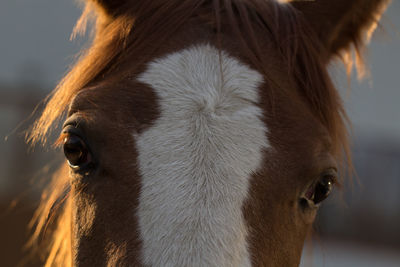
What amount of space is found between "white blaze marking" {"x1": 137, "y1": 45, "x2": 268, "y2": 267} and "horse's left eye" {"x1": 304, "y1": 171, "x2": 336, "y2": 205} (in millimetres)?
322

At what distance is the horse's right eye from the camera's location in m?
1.86

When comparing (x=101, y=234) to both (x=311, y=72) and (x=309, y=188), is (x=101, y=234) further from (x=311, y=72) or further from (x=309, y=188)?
(x=311, y=72)

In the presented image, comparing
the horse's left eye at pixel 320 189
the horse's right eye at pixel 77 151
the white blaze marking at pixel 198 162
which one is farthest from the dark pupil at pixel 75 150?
the horse's left eye at pixel 320 189

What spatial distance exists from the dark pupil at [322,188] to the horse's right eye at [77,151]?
0.88 m

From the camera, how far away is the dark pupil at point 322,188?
1991mm

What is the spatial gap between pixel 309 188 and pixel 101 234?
2.61 feet

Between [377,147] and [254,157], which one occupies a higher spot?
[254,157]

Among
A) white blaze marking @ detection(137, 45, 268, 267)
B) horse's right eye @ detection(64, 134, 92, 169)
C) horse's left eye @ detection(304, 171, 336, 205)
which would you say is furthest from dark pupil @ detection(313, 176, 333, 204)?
horse's right eye @ detection(64, 134, 92, 169)

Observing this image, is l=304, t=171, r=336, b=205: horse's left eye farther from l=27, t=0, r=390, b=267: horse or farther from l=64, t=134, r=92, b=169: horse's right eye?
l=64, t=134, r=92, b=169: horse's right eye

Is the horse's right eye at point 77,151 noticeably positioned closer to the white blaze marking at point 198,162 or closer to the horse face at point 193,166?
the horse face at point 193,166

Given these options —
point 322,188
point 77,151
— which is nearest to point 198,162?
point 77,151

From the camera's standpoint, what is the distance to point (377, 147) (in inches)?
422

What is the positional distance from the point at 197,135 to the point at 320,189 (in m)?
0.59

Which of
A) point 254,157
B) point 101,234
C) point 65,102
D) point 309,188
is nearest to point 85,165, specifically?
point 101,234
